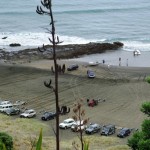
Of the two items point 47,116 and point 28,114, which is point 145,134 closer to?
point 47,116

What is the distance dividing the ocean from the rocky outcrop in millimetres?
3102

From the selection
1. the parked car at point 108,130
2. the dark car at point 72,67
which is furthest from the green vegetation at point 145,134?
→ the dark car at point 72,67

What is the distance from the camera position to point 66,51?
2672 inches

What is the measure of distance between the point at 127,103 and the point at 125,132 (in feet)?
31.0

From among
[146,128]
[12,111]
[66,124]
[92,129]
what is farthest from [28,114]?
[146,128]

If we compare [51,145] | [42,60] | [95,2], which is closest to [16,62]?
[42,60]

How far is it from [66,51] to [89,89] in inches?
802

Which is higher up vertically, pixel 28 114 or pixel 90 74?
pixel 90 74

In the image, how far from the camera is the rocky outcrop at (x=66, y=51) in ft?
212

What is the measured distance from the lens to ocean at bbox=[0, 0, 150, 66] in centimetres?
7800

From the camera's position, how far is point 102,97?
4600 cm

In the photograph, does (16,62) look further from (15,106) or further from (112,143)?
(112,143)

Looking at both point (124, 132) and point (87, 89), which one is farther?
point (87, 89)

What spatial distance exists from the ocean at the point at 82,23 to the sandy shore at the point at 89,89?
53.3 ft
